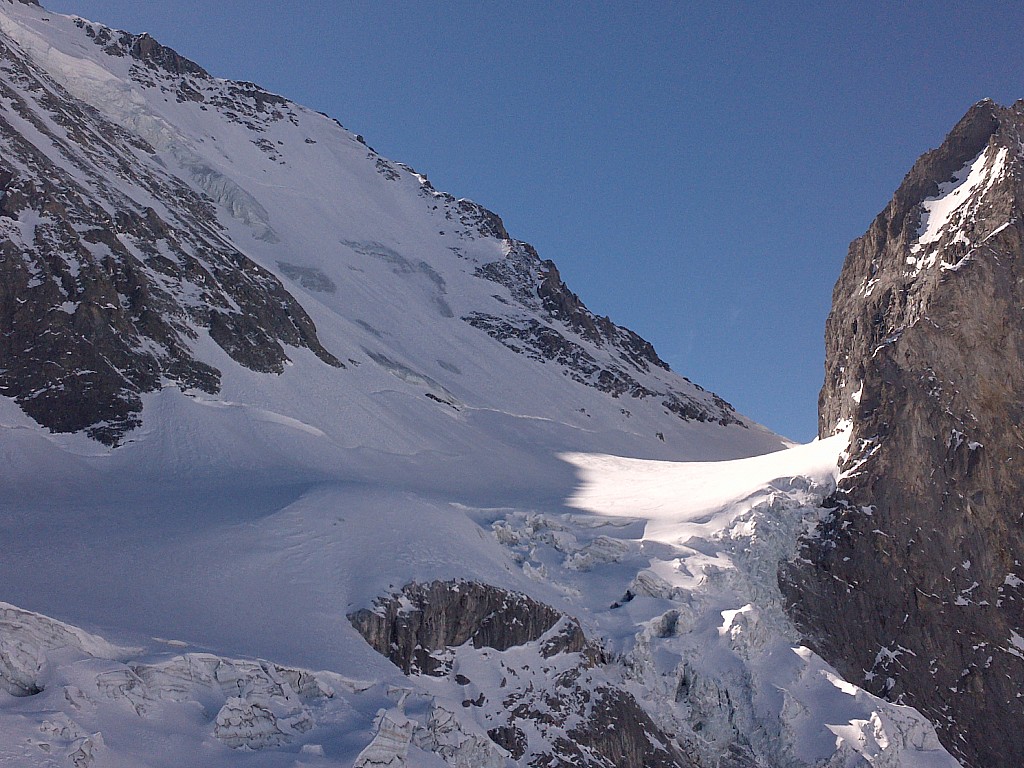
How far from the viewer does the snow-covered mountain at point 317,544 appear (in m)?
27.4

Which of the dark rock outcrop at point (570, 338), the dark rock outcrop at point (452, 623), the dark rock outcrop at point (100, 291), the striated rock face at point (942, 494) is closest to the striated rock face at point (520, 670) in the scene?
the dark rock outcrop at point (452, 623)

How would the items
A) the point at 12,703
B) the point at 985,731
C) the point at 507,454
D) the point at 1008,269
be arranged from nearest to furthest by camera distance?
1. the point at 12,703
2. the point at 985,731
3. the point at 1008,269
4. the point at 507,454

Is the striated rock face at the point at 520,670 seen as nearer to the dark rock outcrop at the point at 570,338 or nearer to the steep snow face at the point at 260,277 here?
the steep snow face at the point at 260,277

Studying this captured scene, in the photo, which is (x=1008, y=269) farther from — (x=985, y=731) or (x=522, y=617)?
(x=522, y=617)

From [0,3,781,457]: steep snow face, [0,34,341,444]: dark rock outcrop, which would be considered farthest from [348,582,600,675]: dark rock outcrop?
[0,3,781,457]: steep snow face

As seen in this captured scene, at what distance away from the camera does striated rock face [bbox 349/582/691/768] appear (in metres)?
34.2

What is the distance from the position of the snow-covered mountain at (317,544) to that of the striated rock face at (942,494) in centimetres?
280

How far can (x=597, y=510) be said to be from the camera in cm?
5341

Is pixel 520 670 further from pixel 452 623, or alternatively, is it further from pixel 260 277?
pixel 260 277

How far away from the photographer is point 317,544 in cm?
3772

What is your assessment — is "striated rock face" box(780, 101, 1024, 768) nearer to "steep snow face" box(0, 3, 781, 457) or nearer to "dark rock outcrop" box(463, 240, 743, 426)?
"steep snow face" box(0, 3, 781, 457)

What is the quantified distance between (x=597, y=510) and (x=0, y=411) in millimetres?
30621

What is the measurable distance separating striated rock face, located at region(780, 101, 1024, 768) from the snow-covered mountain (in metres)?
2.80

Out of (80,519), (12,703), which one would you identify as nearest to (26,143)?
(80,519)
